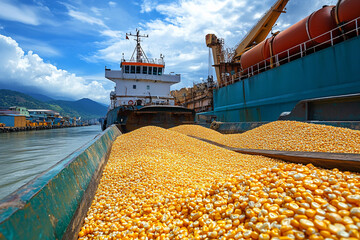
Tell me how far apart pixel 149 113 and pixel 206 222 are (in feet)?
27.7

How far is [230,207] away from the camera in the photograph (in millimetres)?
1570

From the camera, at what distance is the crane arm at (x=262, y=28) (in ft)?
41.1

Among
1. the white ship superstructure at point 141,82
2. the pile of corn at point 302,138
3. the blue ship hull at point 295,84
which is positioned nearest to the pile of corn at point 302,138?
the pile of corn at point 302,138

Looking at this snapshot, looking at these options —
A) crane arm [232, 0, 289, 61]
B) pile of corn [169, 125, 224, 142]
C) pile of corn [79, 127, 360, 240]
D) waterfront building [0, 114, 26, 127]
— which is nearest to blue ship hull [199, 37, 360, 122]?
pile of corn [169, 125, 224, 142]

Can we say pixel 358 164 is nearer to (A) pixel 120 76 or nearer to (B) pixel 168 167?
(B) pixel 168 167

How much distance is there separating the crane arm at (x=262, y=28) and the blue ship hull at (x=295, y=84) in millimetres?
4589

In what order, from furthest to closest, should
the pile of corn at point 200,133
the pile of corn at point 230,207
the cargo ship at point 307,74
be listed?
the pile of corn at point 200,133 → the cargo ship at point 307,74 → the pile of corn at point 230,207

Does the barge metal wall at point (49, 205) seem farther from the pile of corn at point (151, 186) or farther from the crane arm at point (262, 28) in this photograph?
the crane arm at point (262, 28)

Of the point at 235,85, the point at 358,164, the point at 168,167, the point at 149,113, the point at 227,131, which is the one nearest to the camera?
the point at 358,164

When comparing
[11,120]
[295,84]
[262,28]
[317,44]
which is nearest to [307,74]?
[295,84]

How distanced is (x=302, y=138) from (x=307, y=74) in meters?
4.75

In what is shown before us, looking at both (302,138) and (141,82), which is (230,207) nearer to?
(302,138)

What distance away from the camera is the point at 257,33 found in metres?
14.0

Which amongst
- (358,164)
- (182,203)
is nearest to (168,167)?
(182,203)
